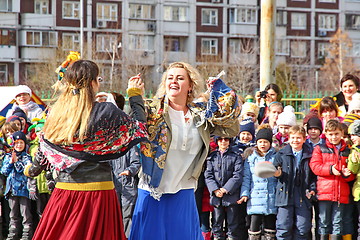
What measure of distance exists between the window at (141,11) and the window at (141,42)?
1.72 meters

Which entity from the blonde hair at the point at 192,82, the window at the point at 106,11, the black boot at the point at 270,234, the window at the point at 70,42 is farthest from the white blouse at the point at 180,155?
the window at the point at 106,11

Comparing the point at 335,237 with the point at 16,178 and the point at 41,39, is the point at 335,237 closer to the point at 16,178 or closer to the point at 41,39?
the point at 16,178

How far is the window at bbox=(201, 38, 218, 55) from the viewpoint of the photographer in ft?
169

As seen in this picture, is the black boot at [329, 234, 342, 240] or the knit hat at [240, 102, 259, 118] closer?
the black boot at [329, 234, 342, 240]

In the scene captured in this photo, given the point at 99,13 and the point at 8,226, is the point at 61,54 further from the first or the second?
the point at 8,226

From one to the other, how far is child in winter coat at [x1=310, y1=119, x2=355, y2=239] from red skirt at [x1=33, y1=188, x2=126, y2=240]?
316 cm

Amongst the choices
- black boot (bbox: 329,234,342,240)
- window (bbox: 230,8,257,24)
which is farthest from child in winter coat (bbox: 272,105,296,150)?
window (bbox: 230,8,257,24)

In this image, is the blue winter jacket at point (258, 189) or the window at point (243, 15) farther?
the window at point (243, 15)

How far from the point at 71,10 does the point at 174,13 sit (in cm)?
848

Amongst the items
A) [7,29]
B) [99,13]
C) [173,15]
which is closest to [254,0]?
[173,15]

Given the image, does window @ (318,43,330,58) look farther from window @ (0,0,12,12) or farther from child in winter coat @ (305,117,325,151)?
child in winter coat @ (305,117,325,151)

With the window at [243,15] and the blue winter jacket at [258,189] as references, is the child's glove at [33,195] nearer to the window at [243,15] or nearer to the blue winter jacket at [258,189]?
the blue winter jacket at [258,189]

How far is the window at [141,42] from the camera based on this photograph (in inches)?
1893

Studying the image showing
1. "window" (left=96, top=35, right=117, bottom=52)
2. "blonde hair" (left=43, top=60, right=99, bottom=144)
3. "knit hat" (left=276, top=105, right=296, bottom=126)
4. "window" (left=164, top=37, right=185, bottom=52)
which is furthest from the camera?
"window" (left=164, top=37, right=185, bottom=52)
